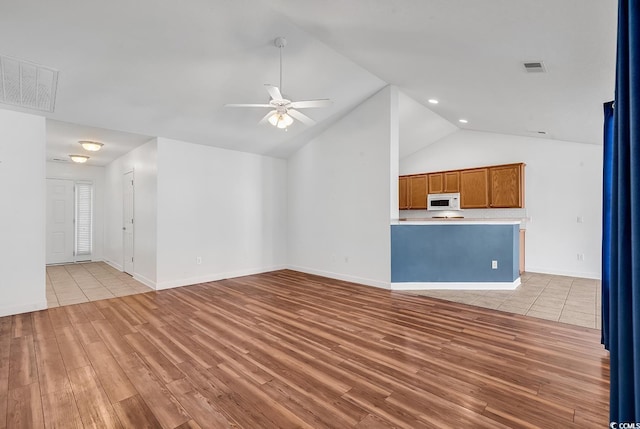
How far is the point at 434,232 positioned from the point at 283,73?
3.47 m

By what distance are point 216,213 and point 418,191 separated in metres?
5.18

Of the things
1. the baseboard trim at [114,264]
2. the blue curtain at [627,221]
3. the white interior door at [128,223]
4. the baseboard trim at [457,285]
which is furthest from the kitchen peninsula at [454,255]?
the baseboard trim at [114,264]

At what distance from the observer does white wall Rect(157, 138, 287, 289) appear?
5285mm

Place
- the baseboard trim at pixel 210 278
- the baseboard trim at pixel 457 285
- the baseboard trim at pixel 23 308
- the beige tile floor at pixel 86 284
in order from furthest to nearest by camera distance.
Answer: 1. the baseboard trim at pixel 210 278
2. the baseboard trim at pixel 457 285
3. the beige tile floor at pixel 86 284
4. the baseboard trim at pixel 23 308

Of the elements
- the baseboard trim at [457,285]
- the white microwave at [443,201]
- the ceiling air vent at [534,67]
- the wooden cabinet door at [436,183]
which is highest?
the ceiling air vent at [534,67]

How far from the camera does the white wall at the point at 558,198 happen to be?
18.6 feet

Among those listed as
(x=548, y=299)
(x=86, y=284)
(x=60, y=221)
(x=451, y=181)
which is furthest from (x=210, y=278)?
(x=451, y=181)

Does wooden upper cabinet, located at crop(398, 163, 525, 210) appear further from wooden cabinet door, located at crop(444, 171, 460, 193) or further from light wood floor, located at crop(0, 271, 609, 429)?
light wood floor, located at crop(0, 271, 609, 429)

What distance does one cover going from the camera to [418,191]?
8.00 metres

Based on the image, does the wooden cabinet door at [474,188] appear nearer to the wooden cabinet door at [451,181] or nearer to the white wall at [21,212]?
the wooden cabinet door at [451,181]

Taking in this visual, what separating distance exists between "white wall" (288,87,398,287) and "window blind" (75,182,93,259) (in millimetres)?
5865

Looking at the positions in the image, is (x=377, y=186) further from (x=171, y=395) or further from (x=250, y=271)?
(x=171, y=395)

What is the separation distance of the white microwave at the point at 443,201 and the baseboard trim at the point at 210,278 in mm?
4106

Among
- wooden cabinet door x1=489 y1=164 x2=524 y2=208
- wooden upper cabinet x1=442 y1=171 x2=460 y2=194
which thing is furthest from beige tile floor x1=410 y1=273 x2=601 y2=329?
wooden upper cabinet x1=442 y1=171 x2=460 y2=194
